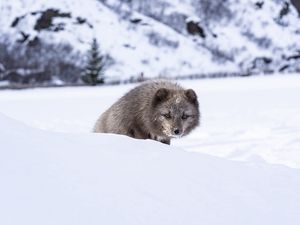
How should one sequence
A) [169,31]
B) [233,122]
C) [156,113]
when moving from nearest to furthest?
[156,113] → [233,122] → [169,31]

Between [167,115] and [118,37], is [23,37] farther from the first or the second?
[167,115]

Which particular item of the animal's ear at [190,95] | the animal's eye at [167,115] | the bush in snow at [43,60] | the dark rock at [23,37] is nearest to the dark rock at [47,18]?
the dark rock at [23,37]

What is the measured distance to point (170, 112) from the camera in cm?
743

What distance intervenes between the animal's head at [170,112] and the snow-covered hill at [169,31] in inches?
2027

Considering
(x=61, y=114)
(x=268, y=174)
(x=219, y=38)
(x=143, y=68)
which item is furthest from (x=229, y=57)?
(x=268, y=174)

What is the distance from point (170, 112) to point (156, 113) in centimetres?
18

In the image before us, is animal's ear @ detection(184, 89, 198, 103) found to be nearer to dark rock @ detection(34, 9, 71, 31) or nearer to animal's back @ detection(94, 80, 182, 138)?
animal's back @ detection(94, 80, 182, 138)

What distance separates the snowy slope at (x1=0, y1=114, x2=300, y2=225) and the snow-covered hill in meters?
54.6

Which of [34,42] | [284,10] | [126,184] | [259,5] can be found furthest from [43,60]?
[126,184]

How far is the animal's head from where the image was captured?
24.2ft

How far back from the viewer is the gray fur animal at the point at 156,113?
7410 millimetres

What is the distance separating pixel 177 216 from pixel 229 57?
215 ft

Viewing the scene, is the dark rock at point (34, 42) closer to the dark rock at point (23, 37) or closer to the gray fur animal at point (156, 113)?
the dark rock at point (23, 37)

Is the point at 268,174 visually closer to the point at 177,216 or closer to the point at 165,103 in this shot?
the point at 177,216
